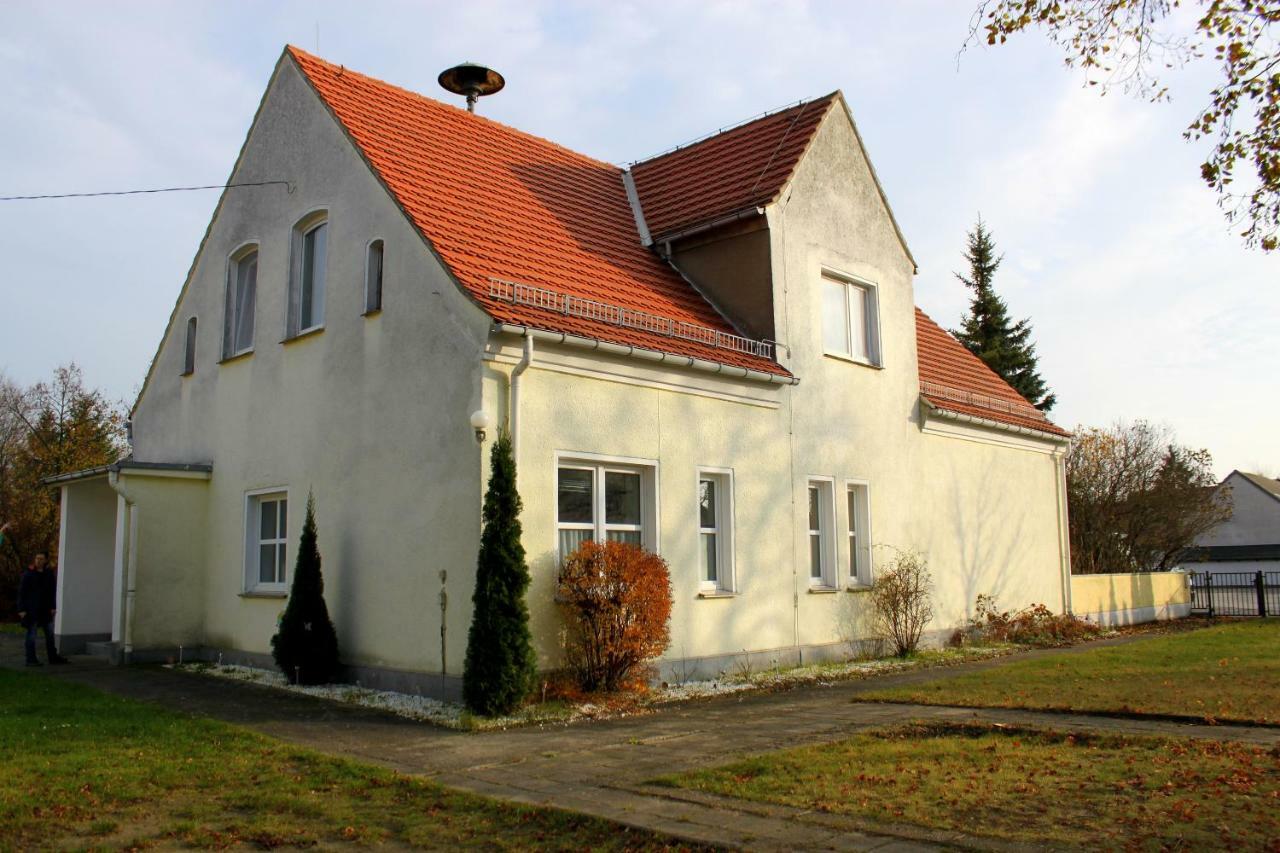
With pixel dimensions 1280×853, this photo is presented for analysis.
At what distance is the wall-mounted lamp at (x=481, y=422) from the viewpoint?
10.8 metres

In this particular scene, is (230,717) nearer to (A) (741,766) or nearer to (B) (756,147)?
(A) (741,766)

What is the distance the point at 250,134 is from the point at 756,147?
8.22 m

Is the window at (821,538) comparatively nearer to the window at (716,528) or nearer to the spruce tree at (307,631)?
the window at (716,528)

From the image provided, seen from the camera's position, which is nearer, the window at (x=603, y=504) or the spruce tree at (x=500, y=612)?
the spruce tree at (x=500, y=612)

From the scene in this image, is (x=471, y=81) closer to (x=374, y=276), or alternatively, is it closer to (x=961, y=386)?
(x=374, y=276)

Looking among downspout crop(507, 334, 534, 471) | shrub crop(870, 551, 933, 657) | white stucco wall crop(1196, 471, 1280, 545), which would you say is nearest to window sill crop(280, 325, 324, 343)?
downspout crop(507, 334, 534, 471)

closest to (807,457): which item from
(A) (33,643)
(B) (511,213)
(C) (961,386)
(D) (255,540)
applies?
(B) (511,213)

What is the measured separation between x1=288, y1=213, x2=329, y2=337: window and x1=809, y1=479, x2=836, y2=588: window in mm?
7699

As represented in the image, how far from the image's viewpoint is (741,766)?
7680mm

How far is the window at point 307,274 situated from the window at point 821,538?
25.3 feet

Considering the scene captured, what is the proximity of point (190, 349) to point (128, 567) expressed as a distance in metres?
4.26

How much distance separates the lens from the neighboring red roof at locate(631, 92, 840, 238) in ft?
52.8

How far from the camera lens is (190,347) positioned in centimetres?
1747

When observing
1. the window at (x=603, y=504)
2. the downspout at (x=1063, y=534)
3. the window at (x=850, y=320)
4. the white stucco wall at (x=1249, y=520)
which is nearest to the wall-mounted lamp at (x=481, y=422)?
the window at (x=603, y=504)
